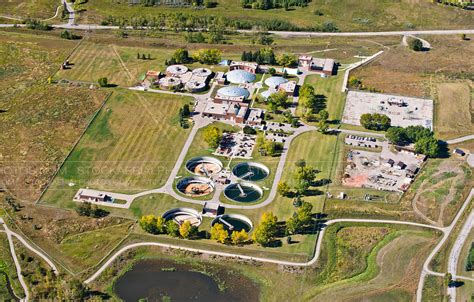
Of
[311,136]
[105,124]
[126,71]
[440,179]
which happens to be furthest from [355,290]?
[126,71]

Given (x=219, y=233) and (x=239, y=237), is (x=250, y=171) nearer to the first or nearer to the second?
(x=239, y=237)

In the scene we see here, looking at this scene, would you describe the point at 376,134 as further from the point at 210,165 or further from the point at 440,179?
the point at 210,165

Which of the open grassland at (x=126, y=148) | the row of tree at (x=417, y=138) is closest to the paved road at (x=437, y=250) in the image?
the row of tree at (x=417, y=138)

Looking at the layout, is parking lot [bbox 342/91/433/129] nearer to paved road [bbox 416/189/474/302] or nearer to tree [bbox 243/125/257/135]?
tree [bbox 243/125/257/135]

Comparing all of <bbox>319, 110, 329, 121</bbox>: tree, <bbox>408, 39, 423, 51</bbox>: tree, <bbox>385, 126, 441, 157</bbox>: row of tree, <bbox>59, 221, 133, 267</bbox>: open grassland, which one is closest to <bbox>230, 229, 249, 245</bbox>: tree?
<bbox>59, 221, 133, 267</bbox>: open grassland

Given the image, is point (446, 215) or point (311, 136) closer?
point (446, 215)

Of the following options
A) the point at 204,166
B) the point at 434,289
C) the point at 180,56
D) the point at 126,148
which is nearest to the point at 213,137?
the point at 204,166
